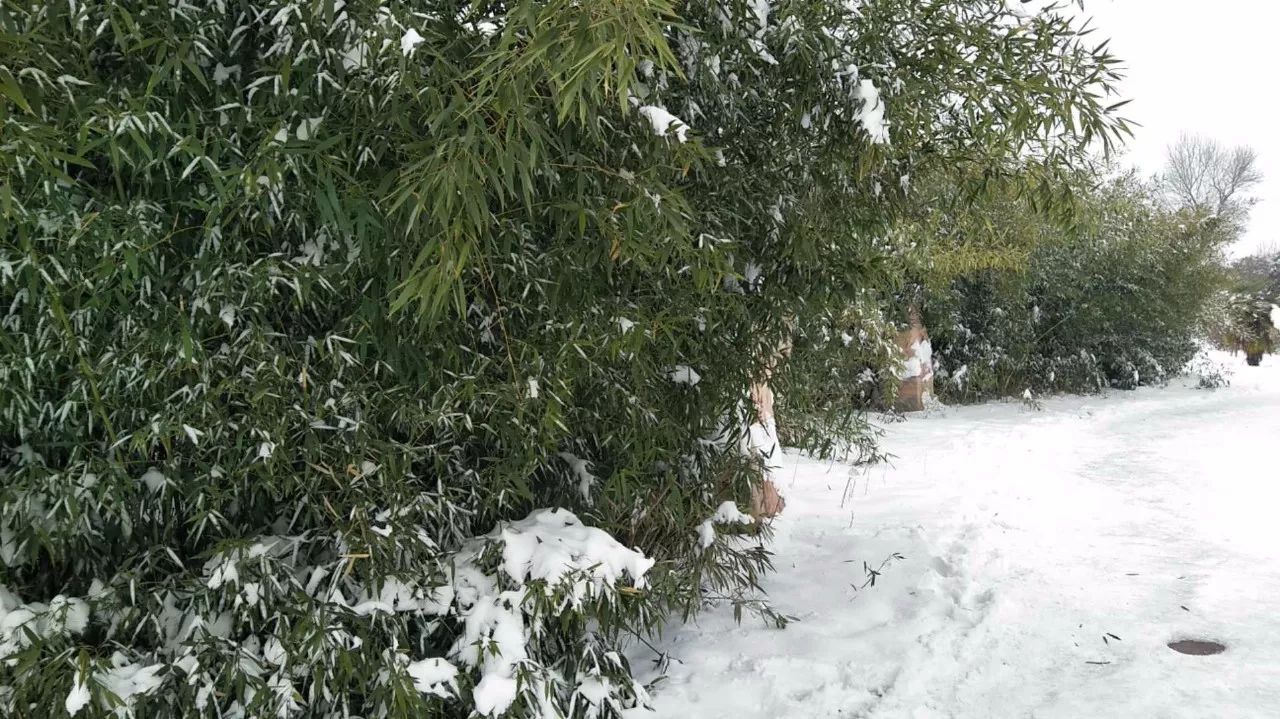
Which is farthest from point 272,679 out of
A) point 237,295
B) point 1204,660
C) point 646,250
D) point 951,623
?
point 1204,660

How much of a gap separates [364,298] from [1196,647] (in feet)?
9.54

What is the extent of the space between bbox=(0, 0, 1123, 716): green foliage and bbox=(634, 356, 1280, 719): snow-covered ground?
687mm

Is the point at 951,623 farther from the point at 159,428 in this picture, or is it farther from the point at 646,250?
the point at 159,428

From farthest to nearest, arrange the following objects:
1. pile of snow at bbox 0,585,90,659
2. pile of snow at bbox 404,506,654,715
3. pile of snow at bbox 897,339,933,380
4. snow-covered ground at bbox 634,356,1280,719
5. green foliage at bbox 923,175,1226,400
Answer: green foliage at bbox 923,175,1226,400 < pile of snow at bbox 897,339,933,380 < snow-covered ground at bbox 634,356,1280,719 < pile of snow at bbox 404,506,654,715 < pile of snow at bbox 0,585,90,659

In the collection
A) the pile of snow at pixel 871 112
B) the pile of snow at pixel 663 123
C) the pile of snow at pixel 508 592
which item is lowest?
the pile of snow at pixel 508 592

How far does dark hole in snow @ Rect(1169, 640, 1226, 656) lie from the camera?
9.60ft

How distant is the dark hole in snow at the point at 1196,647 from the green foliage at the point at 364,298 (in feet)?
5.79

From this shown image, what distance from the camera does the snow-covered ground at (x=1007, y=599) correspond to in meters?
2.67

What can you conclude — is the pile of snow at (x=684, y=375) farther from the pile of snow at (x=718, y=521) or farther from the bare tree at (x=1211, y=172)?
the bare tree at (x=1211, y=172)

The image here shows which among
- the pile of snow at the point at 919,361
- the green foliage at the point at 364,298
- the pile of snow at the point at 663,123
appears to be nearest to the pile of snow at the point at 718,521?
the green foliage at the point at 364,298

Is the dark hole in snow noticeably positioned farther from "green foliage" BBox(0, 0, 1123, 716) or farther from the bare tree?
the bare tree

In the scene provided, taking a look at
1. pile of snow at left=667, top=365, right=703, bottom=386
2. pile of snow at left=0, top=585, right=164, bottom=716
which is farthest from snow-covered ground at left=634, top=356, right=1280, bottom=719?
pile of snow at left=0, top=585, right=164, bottom=716

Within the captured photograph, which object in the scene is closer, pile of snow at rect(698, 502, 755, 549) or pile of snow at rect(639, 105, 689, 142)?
pile of snow at rect(639, 105, 689, 142)

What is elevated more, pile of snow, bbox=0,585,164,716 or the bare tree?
the bare tree
